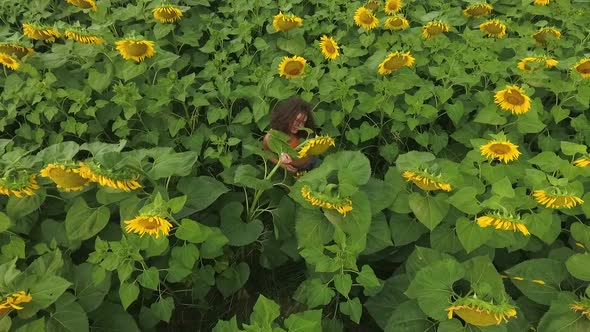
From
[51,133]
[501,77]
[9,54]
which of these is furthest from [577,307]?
[9,54]

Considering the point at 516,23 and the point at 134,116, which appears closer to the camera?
the point at 134,116

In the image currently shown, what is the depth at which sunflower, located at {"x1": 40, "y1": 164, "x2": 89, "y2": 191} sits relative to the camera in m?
1.49

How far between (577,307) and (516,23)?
2185 mm

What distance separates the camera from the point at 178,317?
1963 millimetres

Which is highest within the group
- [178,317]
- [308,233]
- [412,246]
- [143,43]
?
[143,43]

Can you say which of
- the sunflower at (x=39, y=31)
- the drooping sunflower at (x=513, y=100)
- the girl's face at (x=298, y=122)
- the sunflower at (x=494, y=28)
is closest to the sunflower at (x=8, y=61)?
the sunflower at (x=39, y=31)

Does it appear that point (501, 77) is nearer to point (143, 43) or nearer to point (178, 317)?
point (143, 43)

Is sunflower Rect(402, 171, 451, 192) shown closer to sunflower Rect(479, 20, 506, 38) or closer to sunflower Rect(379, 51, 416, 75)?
sunflower Rect(379, 51, 416, 75)

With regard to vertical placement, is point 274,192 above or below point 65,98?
below

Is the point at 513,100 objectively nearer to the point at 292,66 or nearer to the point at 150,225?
the point at 292,66

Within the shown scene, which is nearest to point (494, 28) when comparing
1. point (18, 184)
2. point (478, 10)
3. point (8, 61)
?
point (478, 10)

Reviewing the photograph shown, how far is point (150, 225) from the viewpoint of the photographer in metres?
1.42

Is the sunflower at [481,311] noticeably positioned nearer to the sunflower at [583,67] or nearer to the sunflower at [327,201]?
the sunflower at [327,201]

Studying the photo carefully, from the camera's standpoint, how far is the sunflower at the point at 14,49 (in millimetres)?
2396
